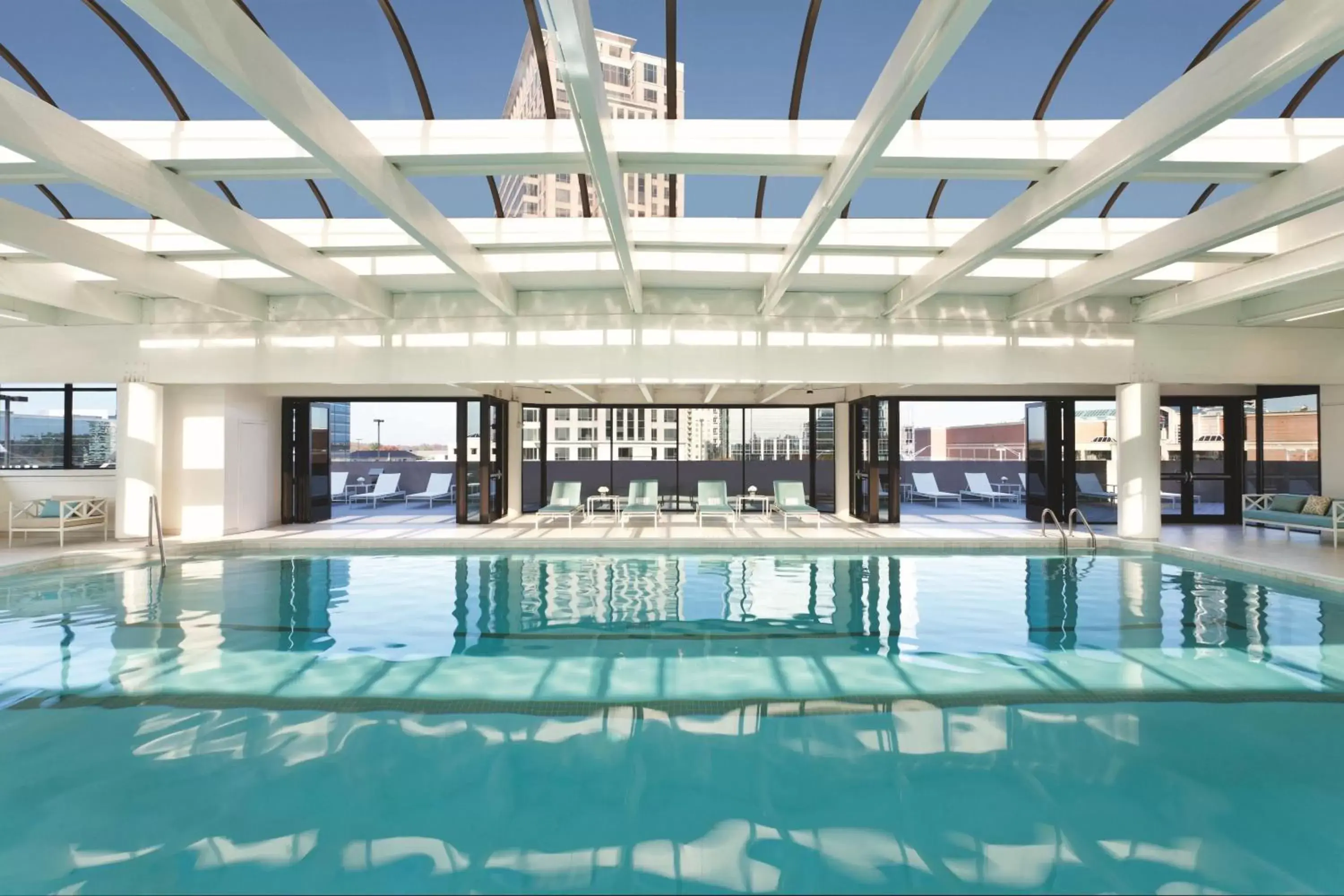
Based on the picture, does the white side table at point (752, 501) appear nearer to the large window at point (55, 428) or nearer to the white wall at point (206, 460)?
the white wall at point (206, 460)

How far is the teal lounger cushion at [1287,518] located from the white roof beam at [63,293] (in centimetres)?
1553

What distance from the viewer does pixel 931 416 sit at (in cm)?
2584

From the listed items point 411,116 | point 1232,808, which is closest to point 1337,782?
point 1232,808

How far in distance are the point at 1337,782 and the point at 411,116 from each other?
6627 mm

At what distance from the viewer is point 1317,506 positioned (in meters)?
9.40

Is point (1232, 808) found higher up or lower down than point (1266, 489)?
lower down

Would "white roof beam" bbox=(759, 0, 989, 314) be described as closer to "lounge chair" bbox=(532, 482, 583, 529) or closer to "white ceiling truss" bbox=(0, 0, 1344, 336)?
"white ceiling truss" bbox=(0, 0, 1344, 336)

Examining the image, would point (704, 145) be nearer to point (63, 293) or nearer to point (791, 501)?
point (791, 501)

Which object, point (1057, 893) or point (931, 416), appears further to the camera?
point (931, 416)

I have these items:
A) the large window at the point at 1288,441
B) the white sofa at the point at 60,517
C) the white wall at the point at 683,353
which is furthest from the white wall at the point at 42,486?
the large window at the point at 1288,441

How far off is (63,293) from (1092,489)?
15786mm

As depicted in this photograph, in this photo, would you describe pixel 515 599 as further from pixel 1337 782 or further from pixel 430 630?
pixel 1337 782

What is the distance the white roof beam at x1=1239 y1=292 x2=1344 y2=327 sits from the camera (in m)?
8.12

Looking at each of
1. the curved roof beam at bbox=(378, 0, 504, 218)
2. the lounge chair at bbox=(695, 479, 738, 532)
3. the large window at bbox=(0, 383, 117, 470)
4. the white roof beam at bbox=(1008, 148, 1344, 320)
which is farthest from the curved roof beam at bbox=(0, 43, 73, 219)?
the lounge chair at bbox=(695, 479, 738, 532)
